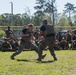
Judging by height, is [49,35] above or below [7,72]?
above

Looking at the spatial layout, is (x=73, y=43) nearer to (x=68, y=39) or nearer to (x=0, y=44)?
(x=68, y=39)

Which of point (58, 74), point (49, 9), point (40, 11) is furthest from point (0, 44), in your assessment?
point (40, 11)

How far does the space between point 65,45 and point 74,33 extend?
141 cm

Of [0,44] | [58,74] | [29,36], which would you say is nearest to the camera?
[58,74]

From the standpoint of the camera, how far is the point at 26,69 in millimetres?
10586

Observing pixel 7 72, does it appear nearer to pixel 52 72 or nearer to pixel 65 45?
pixel 52 72

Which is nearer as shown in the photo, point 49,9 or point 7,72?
point 7,72

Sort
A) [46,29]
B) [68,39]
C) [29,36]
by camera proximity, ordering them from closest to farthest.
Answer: [46,29] < [29,36] < [68,39]

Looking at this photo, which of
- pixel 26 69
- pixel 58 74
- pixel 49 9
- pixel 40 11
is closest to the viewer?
pixel 58 74

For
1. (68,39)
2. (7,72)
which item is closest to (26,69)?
(7,72)

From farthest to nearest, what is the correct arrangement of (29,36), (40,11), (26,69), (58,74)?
(40,11), (29,36), (26,69), (58,74)

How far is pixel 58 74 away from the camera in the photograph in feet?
31.0

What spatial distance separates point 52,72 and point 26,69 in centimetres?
111

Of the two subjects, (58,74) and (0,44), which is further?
(0,44)
